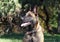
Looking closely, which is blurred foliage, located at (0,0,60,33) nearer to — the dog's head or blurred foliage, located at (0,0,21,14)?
blurred foliage, located at (0,0,21,14)

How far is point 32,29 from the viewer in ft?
8.21

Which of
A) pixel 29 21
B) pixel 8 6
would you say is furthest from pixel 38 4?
pixel 29 21

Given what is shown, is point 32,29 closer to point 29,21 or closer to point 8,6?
point 29,21

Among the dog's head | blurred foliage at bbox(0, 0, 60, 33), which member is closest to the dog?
the dog's head

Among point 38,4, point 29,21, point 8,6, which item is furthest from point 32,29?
point 8,6

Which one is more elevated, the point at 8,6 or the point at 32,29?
the point at 32,29

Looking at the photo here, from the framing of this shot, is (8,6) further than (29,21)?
Yes

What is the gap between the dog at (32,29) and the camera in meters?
2.52

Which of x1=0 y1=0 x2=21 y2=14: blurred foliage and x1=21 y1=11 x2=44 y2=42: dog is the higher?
x1=21 y1=11 x2=44 y2=42: dog

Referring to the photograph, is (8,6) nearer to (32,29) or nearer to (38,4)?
(38,4)

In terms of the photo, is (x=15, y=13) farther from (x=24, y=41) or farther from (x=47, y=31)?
(x=24, y=41)

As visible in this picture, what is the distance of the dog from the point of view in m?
2.52

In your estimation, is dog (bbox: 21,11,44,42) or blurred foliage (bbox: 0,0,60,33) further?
blurred foliage (bbox: 0,0,60,33)

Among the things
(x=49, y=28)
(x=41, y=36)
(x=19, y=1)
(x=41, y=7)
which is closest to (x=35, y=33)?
(x=41, y=36)
